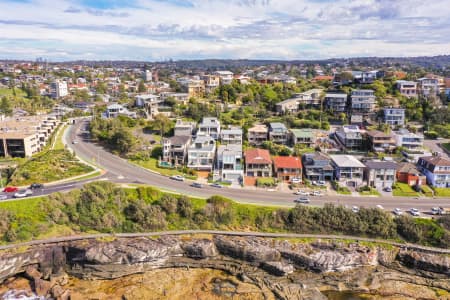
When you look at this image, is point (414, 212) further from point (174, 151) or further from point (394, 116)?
point (394, 116)

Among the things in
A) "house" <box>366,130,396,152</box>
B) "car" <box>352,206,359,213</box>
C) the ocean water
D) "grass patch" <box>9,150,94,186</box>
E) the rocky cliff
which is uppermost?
"house" <box>366,130,396,152</box>

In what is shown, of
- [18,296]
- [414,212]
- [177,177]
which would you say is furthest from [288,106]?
[18,296]

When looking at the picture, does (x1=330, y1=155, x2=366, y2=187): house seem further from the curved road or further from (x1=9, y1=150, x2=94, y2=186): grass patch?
(x1=9, y1=150, x2=94, y2=186): grass patch

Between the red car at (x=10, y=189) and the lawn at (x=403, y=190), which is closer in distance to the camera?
the red car at (x=10, y=189)

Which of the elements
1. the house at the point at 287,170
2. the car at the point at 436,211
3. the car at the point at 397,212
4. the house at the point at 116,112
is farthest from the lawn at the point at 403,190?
the house at the point at 116,112

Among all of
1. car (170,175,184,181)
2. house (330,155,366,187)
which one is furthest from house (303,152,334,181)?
car (170,175,184,181)

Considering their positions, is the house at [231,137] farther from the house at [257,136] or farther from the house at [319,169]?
the house at [319,169]
